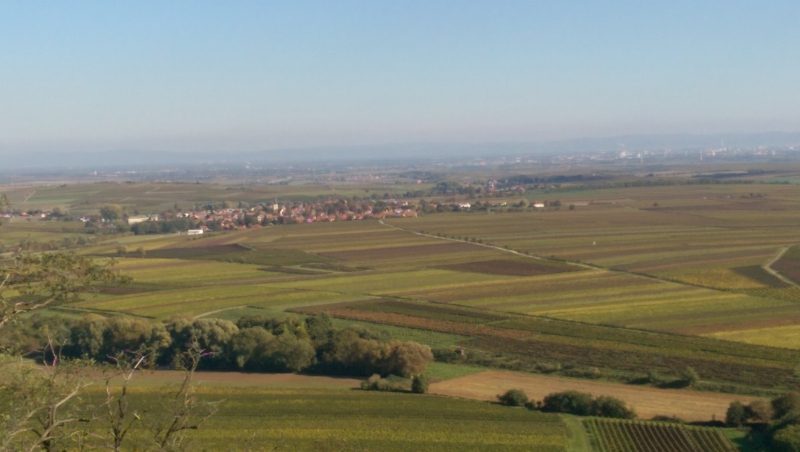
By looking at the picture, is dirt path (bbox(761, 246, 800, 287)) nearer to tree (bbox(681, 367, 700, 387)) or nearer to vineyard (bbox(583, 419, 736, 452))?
tree (bbox(681, 367, 700, 387))

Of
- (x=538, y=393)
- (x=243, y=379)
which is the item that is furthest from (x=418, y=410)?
(x=243, y=379)

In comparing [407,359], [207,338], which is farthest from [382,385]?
[207,338]

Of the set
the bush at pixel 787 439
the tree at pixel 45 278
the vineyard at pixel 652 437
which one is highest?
the tree at pixel 45 278

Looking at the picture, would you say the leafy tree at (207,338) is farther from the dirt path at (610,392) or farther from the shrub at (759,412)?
the shrub at (759,412)

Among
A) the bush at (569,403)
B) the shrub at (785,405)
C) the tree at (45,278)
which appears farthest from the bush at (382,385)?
the tree at (45,278)

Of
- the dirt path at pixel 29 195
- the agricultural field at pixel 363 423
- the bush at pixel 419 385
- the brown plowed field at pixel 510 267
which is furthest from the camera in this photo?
the dirt path at pixel 29 195

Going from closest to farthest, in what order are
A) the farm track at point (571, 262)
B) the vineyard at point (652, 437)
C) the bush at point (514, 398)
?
the vineyard at point (652, 437), the bush at point (514, 398), the farm track at point (571, 262)

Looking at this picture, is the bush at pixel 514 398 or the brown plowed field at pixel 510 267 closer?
the bush at pixel 514 398
